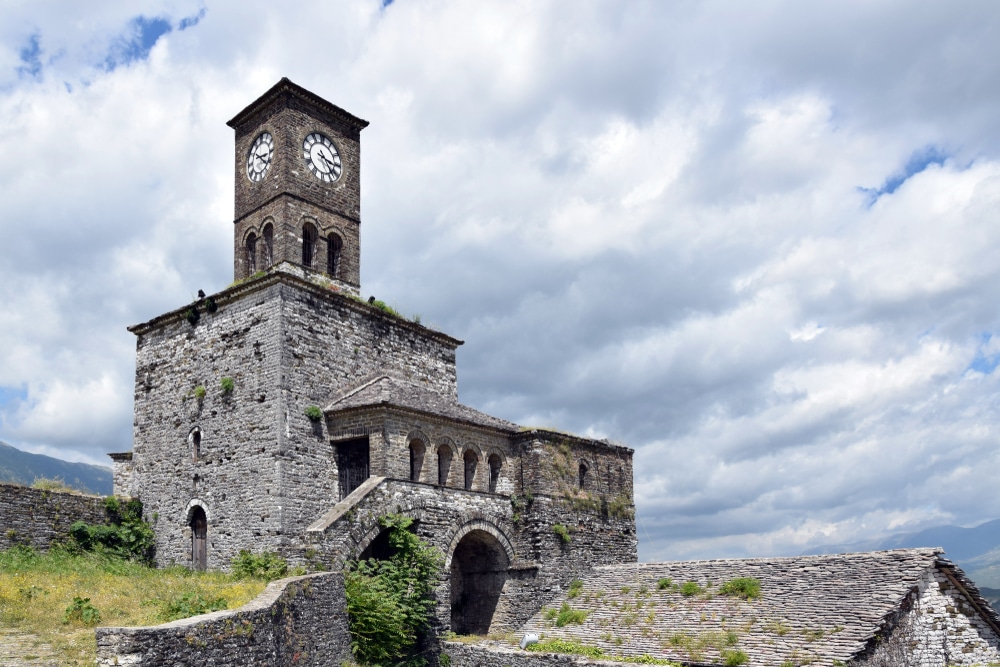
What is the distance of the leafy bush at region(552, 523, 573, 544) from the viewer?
92.3ft

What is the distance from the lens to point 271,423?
79.1 ft

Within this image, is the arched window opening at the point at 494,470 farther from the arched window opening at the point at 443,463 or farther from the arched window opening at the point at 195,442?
the arched window opening at the point at 195,442

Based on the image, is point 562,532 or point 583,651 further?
point 562,532

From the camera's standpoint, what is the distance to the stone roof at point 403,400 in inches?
966

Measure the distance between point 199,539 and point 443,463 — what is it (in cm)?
779

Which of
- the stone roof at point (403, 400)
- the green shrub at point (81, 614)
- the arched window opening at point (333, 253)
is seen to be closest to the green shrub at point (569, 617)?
the stone roof at point (403, 400)

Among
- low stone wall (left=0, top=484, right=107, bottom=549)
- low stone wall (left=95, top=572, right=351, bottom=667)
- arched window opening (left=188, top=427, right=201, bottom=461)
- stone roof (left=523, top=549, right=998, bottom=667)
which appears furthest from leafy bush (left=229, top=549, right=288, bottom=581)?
stone roof (left=523, top=549, right=998, bottom=667)

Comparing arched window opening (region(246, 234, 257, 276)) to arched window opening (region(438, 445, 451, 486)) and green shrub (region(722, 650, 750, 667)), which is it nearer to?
arched window opening (region(438, 445, 451, 486))

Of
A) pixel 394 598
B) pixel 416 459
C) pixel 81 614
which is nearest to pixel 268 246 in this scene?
pixel 416 459

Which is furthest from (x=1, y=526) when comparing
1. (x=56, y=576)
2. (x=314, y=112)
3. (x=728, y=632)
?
(x=728, y=632)

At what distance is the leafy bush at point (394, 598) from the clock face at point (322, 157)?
13253 mm

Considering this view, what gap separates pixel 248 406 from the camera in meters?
→ 24.8

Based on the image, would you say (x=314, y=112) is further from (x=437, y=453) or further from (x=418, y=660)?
(x=418, y=660)

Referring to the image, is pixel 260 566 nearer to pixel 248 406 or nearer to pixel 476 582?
pixel 248 406
